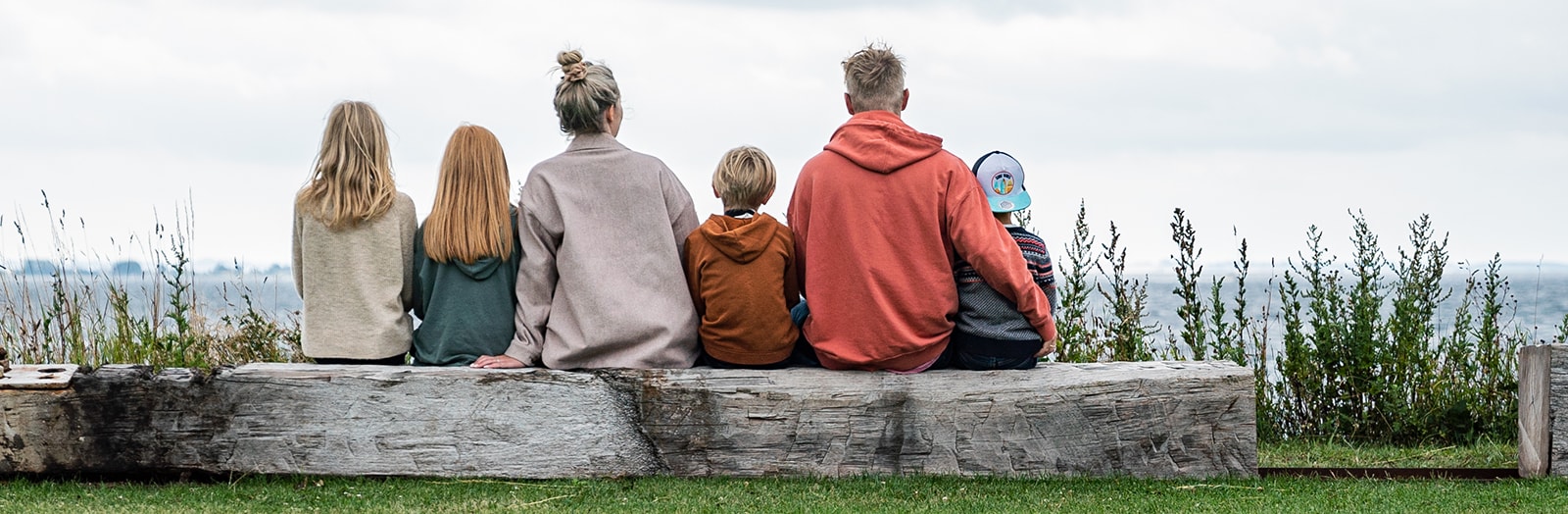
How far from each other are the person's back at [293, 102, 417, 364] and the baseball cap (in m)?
2.08

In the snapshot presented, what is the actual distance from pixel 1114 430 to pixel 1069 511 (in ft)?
1.99

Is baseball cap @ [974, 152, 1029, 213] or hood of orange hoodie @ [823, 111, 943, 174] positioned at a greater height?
hood of orange hoodie @ [823, 111, 943, 174]

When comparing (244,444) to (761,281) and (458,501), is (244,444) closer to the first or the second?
(458,501)

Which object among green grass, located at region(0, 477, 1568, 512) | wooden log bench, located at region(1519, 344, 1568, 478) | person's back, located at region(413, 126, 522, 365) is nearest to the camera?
green grass, located at region(0, 477, 1568, 512)

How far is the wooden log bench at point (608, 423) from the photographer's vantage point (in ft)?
14.7

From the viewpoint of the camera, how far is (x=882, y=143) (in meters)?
4.36

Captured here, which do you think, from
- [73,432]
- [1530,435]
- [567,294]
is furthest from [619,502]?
[1530,435]

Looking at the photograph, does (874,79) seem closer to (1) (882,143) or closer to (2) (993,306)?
(1) (882,143)

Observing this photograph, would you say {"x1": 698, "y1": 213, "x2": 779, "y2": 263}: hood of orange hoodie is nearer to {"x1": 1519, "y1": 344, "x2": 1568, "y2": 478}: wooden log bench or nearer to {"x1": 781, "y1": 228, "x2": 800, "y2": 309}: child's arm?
{"x1": 781, "y1": 228, "x2": 800, "y2": 309}: child's arm

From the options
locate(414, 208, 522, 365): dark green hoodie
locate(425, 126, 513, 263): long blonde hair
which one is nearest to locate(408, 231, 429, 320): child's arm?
locate(414, 208, 522, 365): dark green hoodie

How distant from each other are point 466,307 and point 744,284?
3.27 feet

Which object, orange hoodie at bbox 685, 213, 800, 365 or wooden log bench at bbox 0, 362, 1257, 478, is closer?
orange hoodie at bbox 685, 213, 800, 365

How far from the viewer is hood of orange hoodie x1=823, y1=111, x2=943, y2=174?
4.33 m

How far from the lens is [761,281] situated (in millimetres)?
4383
